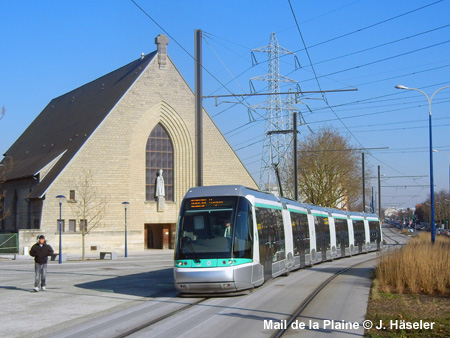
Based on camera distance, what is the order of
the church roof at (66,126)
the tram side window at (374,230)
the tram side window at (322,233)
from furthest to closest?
the church roof at (66,126)
the tram side window at (374,230)
the tram side window at (322,233)

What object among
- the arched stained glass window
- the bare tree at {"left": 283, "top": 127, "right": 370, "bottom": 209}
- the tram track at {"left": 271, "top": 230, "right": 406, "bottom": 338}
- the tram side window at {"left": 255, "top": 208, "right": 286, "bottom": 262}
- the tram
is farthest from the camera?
the bare tree at {"left": 283, "top": 127, "right": 370, "bottom": 209}

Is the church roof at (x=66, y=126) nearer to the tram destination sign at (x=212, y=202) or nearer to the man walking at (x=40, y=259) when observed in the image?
the man walking at (x=40, y=259)

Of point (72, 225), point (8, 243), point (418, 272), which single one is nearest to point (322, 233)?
point (418, 272)

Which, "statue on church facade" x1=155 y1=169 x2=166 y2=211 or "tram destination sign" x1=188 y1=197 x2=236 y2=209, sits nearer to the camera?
"tram destination sign" x1=188 y1=197 x2=236 y2=209

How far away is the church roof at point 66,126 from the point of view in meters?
49.4

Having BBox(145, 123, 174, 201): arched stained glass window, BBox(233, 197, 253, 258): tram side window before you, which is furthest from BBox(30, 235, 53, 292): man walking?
BBox(145, 123, 174, 201): arched stained glass window

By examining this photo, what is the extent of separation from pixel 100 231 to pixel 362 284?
3337 centimetres

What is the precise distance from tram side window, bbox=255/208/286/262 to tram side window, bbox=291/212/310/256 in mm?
2382

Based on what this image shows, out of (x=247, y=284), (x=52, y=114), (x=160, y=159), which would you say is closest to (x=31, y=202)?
(x=160, y=159)

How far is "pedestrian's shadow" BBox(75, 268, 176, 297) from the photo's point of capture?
17.3 m

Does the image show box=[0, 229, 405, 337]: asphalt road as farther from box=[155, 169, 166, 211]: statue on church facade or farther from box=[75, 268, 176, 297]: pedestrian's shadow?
box=[155, 169, 166, 211]: statue on church facade

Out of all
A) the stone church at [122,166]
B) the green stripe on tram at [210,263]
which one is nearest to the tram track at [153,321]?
the green stripe on tram at [210,263]

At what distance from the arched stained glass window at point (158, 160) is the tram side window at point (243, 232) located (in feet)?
121

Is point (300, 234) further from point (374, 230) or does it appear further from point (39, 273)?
point (374, 230)
